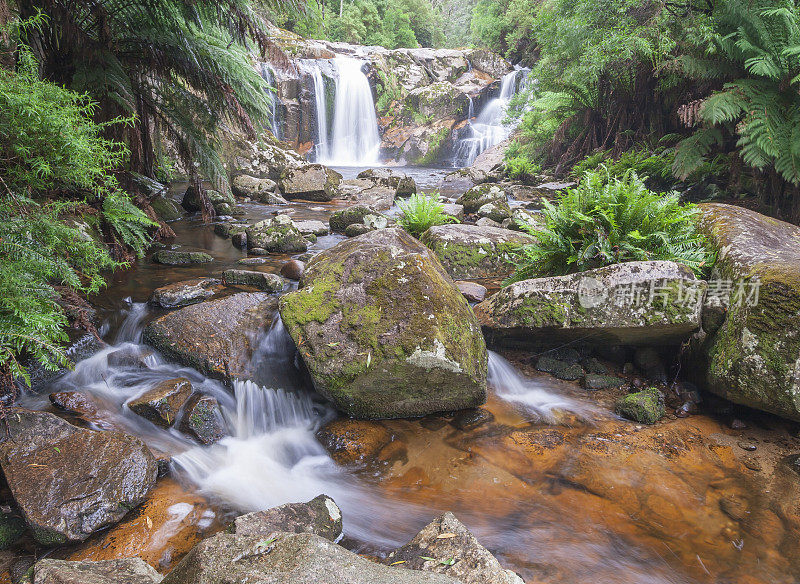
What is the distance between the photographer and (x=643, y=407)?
3203 millimetres

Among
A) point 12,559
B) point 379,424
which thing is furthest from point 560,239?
point 12,559

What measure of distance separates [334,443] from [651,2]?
10369 millimetres

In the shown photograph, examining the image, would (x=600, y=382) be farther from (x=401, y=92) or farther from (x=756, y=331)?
(x=401, y=92)

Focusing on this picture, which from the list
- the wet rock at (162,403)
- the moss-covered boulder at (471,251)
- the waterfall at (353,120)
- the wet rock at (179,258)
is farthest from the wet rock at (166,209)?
the waterfall at (353,120)

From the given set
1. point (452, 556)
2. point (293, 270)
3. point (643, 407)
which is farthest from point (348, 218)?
point (452, 556)

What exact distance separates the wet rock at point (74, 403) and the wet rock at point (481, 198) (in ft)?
27.3

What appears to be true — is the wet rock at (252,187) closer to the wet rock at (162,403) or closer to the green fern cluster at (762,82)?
the wet rock at (162,403)

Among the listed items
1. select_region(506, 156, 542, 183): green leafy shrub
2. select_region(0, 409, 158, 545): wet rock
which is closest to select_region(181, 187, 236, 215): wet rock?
select_region(0, 409, 158, 545): wet rock

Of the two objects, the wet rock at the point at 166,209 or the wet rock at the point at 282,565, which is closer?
the wet rock at the point at 282,565

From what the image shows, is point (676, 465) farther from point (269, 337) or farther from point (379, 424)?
point (269, 337)

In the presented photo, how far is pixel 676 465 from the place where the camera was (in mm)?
2752

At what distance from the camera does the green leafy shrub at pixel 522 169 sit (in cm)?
1468

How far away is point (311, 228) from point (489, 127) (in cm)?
1781

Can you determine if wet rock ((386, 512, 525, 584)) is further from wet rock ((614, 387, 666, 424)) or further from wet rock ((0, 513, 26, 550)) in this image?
wet rock ((614, 387, 666, 424))
